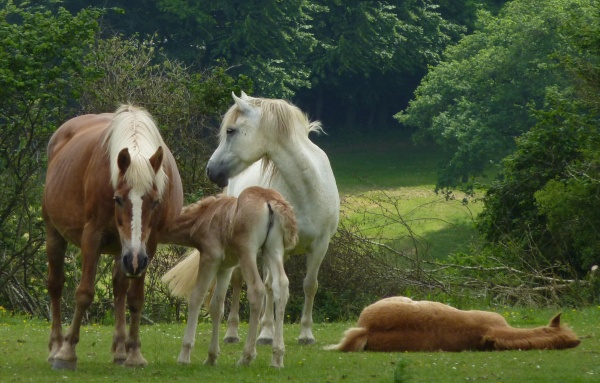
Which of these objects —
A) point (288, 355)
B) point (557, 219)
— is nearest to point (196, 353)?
point (288, 355)

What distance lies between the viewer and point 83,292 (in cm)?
1002

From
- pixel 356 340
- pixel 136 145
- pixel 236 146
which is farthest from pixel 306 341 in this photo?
pixel 136 145

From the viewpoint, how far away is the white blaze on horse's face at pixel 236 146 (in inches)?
485

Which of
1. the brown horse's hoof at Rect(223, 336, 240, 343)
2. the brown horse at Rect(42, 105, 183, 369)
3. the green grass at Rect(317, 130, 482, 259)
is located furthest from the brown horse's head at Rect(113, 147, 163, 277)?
the green grass at Rect(317, 130, 482, 259)

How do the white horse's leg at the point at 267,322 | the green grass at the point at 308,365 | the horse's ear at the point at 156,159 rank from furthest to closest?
the white horse's leg at the point at 267,322 → the horse's ear at the point at 156,159 → the green grass at the point at 308,365

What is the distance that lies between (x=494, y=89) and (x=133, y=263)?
47668 mm

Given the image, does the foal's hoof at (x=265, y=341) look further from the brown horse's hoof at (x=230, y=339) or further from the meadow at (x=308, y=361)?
the brown horse's hoof at (x=230, y=339)

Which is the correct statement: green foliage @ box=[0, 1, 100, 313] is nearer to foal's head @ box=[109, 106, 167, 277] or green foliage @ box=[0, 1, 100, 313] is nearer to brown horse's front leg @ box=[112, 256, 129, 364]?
brown horse's front leg @ box=[112, 256, 129, 364]

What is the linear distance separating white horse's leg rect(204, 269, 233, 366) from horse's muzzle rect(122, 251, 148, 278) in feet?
4.20

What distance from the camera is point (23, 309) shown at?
737 inches

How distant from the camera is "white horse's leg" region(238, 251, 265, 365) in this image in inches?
398

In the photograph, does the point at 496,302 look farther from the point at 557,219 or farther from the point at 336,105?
the point at 336,105

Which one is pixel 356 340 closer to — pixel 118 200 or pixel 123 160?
pixel 118 200

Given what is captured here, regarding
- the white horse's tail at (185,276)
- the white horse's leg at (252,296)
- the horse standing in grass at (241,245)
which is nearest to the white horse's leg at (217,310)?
the horse standing in grass at (241,245)
